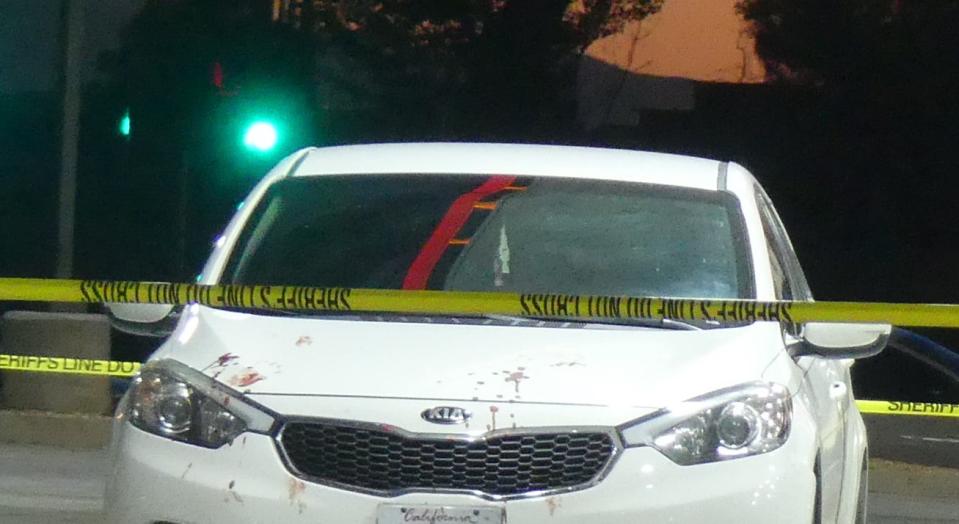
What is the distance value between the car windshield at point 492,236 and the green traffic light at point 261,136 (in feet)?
24.4

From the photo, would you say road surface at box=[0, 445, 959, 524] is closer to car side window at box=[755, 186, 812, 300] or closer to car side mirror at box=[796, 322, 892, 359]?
car side window at box=[755, 186, 812, 300]

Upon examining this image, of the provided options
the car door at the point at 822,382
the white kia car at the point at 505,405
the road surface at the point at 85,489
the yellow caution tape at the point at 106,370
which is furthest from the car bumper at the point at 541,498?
the road surface at the point at 85,489

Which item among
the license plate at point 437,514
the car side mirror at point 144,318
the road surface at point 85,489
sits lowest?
the road surface at point 85,489

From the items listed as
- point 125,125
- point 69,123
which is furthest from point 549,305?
point 125,125

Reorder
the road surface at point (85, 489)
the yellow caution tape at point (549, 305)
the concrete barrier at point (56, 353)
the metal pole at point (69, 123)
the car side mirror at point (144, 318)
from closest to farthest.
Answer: the yellow caution tape at point (549, 305) → the car side mirror at point (144, 318) → the road surface at point (85, 489) → the concrete barrier at point (56, 353) → the metal pole at point (69, 123)

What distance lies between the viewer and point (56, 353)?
384 inches

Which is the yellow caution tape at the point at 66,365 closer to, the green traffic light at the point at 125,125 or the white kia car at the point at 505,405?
the white kia car at the point at 505,405

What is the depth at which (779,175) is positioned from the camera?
47062 mm

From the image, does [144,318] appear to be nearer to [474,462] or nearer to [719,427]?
[474,462]

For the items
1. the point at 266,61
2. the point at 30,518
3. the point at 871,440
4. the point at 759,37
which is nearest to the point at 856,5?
the point at 759,37

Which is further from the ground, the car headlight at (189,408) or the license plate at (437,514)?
the car headlight at (189,408)

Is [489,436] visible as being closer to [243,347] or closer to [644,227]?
[243,347]

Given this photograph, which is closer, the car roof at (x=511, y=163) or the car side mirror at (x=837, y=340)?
the car side mirror at (x=837, y=340)

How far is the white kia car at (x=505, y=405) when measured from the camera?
15.2 ft
